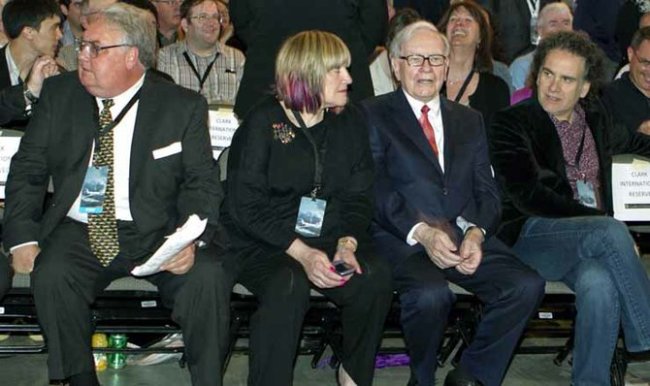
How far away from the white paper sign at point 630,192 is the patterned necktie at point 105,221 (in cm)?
249

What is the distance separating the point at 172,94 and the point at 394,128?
3.38 ft

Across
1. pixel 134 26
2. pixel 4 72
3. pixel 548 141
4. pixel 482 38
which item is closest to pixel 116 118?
pixel 134 26

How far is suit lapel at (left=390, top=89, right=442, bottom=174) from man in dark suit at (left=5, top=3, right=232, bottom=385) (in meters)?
0.91

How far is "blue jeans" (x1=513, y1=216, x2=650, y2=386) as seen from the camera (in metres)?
4.82

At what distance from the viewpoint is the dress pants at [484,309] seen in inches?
185

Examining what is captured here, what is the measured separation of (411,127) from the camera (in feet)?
16.6

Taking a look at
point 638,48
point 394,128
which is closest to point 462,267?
point 394,128

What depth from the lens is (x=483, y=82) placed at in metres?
6.12

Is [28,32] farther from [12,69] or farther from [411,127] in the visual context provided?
[411,127]

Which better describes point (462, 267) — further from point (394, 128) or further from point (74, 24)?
point (74, 24)

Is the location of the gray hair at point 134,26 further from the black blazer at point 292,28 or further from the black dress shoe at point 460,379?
the black dress shoe at point 460,379

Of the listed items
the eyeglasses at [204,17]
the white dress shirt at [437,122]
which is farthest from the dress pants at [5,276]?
the eyeglasses at [204,17]

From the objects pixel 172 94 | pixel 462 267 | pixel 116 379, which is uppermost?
pixel 172 94

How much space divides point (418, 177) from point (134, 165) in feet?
4.22
